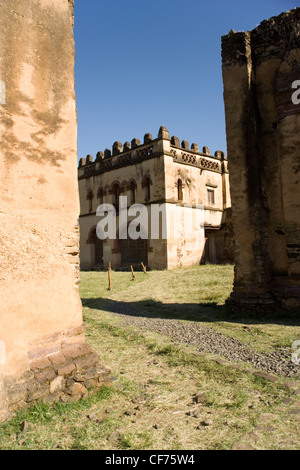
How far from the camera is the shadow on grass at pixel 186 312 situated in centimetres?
742

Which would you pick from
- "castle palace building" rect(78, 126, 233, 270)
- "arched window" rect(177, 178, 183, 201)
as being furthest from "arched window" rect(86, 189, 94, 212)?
"arched window" rect(177, 178, 183, 201)

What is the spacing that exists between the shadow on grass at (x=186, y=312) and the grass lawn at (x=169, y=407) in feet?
2.91

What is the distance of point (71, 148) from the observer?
4219 millimetres

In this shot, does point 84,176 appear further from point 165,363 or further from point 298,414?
point 298,414

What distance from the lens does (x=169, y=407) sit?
11.4 ft

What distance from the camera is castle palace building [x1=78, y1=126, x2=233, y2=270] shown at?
1988 centimetres

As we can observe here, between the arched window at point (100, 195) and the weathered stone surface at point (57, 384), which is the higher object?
the arched window at point (100, 195)

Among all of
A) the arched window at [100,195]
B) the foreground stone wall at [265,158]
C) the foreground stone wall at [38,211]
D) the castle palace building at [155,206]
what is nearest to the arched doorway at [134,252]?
the castle palace building at [155,206]

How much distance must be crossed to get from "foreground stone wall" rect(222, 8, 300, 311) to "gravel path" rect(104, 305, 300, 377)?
6.62 ft

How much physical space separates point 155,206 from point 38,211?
16364 mm

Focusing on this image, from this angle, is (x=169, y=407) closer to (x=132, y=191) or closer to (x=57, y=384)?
(x=57, y=384)

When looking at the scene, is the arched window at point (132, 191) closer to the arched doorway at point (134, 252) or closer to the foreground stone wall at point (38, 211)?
the arched doorway at point (134, 252)

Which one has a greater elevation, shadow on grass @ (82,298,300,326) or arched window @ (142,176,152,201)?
arched window @ (142,176,152,201)

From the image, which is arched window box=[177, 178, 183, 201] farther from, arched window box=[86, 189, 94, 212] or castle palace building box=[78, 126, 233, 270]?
arched window box=[86, 189, 94, 212]
